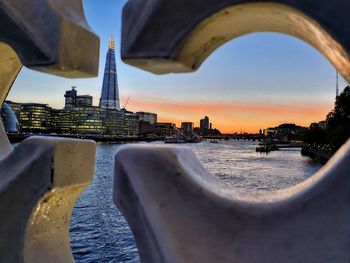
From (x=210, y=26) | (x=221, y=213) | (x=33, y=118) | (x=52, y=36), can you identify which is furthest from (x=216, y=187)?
(x=33, y=118)

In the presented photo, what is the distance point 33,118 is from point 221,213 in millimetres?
168671

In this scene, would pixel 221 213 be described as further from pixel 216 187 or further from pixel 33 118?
pixel 33 118

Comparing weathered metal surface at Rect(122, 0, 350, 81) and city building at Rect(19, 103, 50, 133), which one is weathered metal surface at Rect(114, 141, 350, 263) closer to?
weathered metal surface at Rect(122, 0, 350, 81)

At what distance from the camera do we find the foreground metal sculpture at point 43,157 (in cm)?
198

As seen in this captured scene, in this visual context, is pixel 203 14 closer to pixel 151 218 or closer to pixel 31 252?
pixel 151 218

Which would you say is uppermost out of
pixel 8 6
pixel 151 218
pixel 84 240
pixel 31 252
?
pixel 8 6

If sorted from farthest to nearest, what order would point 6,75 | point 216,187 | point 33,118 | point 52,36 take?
point 33,118 < point 6,75 < point 52,36 < point 216,187

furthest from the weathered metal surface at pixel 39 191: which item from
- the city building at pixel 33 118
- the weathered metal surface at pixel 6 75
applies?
the city building at pixel 33 118

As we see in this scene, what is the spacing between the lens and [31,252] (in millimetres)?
2168

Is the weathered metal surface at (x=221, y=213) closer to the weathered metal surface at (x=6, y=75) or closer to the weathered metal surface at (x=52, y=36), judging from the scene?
the weathered metal surface at (x=52, y=36)

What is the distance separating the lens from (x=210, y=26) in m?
1.64

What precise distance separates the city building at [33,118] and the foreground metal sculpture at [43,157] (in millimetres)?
157022

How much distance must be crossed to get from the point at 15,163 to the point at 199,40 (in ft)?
3.64

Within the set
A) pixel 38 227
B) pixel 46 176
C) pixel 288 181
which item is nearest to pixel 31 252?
pixel 38 227
